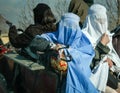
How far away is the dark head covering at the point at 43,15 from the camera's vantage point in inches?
236

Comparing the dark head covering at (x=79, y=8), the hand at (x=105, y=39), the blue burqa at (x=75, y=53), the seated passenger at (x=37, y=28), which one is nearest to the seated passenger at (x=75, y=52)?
the blue burqa at (x=75, y=53)

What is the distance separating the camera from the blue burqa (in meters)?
4.84

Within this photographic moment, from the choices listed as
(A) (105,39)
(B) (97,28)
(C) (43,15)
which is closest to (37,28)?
(C) (43,15)

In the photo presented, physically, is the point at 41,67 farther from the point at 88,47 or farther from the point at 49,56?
the point at 88,47

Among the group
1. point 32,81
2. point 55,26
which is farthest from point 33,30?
point 32,81

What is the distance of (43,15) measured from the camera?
6.04 m

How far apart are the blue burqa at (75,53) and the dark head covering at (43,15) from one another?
68 cm

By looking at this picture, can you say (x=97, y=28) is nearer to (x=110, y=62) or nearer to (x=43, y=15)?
(x=110, y=62)

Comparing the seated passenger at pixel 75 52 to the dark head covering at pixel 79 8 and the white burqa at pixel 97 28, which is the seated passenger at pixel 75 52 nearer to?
the white burqa at pixel 97 28

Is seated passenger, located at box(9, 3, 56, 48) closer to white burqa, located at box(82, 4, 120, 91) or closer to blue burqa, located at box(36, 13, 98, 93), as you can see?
white burqa, located at box(82, 4, 120, 91)

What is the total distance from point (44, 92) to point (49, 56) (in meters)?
0.43

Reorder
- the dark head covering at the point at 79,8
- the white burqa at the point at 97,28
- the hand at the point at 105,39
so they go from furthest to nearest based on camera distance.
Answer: the dark head covering at the point at 79,8 → the white burqa at the point at 97,28 → the hand at the point at 105,39

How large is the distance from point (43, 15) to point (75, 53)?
123cm

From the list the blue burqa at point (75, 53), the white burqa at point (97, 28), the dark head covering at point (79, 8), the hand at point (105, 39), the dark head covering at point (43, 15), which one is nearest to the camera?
A: the blue burqa at point (75, 53)
